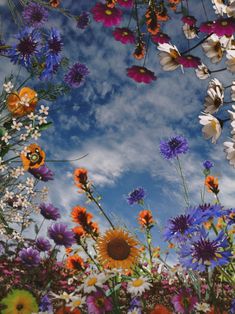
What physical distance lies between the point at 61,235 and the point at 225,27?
126 centimetres

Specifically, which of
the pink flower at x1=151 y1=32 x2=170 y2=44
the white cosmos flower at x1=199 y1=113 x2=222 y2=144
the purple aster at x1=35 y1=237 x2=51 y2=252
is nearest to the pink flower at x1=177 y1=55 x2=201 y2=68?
the white cosmos flower at x1=199 y1=113 x2=222 y2=144

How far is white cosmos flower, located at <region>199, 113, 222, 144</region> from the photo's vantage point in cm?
192

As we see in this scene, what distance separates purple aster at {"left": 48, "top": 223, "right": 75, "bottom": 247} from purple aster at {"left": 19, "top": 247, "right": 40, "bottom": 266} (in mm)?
217

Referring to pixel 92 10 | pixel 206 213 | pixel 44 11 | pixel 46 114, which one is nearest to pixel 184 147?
pixel 46 114

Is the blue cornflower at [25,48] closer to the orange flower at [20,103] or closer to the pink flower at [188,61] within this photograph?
the orange flower at [20,103]

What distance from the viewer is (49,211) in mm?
2701

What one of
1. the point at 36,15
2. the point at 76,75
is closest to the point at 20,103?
the point at 76,75

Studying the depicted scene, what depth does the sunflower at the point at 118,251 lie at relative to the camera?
1.60 meters

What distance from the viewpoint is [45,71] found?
3000mm

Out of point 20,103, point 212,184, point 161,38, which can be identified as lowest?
point 20,103

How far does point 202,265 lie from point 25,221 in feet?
7.40

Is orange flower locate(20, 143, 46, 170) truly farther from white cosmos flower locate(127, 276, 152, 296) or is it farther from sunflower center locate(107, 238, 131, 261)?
white cosmos flower locate(127, 276, 152, 296)

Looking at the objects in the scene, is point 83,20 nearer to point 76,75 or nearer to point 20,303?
point 76,75

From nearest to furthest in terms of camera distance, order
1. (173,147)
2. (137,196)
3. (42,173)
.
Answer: (42,173) → (173,147) → (137,196)
